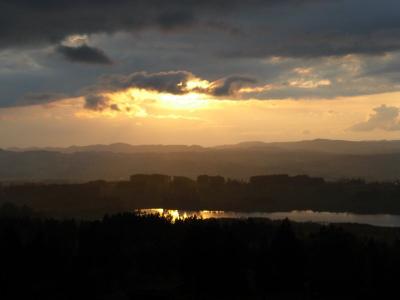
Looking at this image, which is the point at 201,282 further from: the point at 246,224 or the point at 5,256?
the point at 246,224

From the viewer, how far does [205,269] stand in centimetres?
7281

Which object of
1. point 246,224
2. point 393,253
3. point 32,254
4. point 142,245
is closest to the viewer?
point 32,254

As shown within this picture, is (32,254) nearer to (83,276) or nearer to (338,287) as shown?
(83,276)

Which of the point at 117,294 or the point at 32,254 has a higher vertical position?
the point at 32,254

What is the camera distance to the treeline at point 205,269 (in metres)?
70.5

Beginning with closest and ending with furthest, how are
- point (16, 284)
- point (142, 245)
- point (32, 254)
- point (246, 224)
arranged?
point (16, 284)
point (32, 254)
point (142, 245)
point (246, 224)

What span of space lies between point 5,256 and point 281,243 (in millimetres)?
33991

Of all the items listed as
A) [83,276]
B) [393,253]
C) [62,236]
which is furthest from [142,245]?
[393,253]

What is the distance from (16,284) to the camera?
228 feet

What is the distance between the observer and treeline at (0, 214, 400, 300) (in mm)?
70500

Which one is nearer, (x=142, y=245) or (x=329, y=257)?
(x=329, y=257)

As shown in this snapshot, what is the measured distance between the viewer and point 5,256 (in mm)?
72250

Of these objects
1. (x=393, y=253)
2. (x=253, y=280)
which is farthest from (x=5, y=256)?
(x=393, y=253)

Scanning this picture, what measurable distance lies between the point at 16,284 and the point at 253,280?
28801mm
